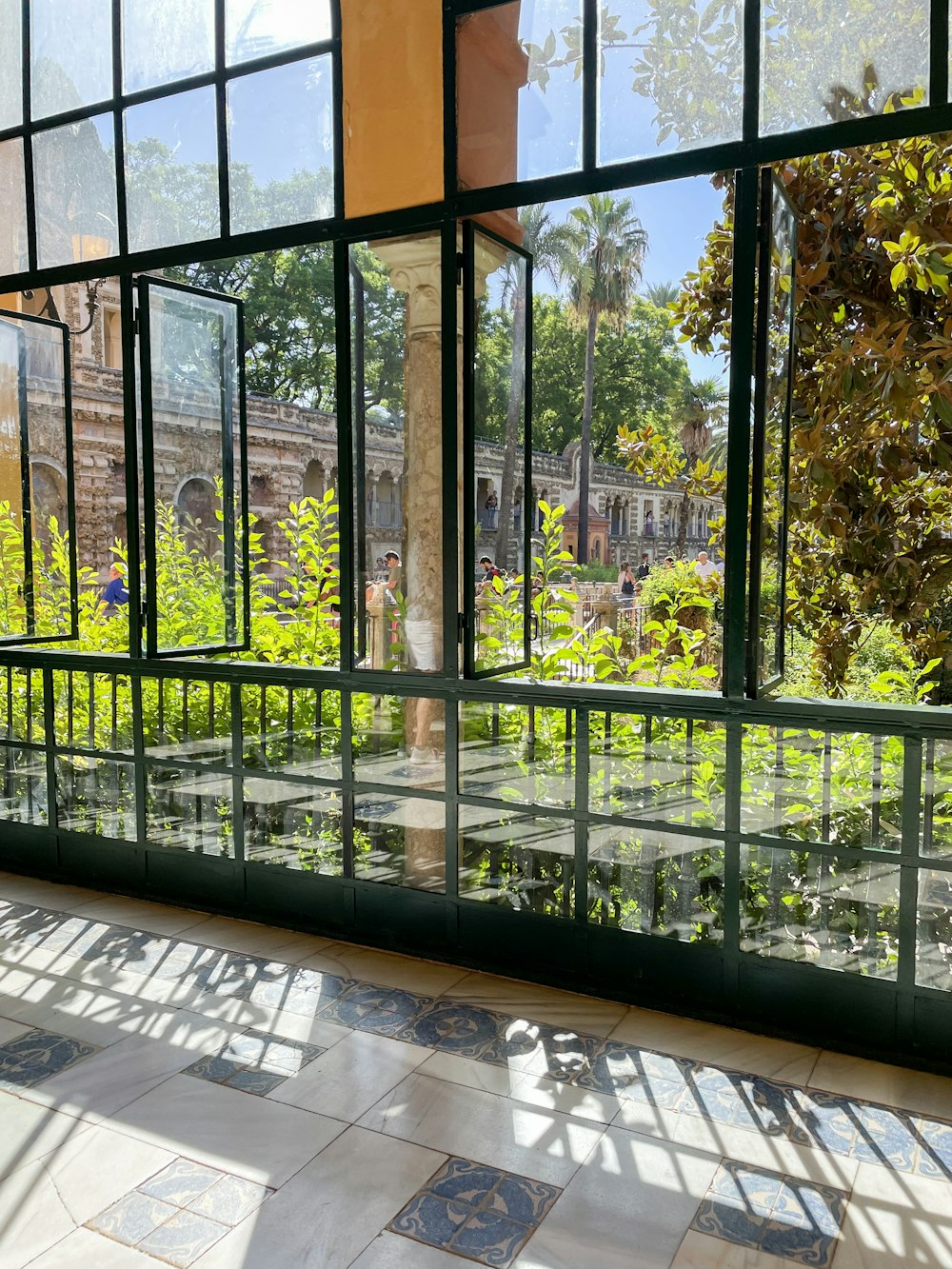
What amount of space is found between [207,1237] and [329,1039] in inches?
32.1

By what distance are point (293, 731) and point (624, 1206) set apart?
6.59ft

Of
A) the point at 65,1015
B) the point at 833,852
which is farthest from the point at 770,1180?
the point at 65,1015

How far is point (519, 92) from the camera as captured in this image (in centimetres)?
293

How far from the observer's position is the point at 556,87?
2863 millimetres

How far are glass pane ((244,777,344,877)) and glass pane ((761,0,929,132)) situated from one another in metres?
2.52

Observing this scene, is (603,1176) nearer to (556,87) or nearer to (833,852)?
(833,852)

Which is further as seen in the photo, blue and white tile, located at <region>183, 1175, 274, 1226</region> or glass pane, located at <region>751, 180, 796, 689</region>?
glass pane, located at <region>751, 180, 796, 689</region>

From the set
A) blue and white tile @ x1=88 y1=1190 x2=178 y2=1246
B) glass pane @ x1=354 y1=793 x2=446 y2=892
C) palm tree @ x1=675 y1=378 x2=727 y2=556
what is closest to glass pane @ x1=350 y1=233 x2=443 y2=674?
glass pane @ x1=354 y1=793 x2=446 y2=892

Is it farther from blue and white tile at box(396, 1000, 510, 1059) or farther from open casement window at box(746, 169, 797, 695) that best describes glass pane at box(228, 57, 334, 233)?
blue and white tile at box(396, 1000, 510, 1059)

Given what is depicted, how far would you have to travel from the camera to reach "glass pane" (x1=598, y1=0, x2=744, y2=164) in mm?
2615

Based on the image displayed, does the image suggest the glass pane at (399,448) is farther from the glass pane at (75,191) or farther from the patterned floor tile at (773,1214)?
the patterned floor tile at (773,1214)

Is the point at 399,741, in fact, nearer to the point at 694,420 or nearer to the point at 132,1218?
the point at 132,1218

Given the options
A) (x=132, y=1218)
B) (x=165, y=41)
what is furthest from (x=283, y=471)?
(x=132, y=1218)

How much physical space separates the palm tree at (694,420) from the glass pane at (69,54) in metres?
2.88
